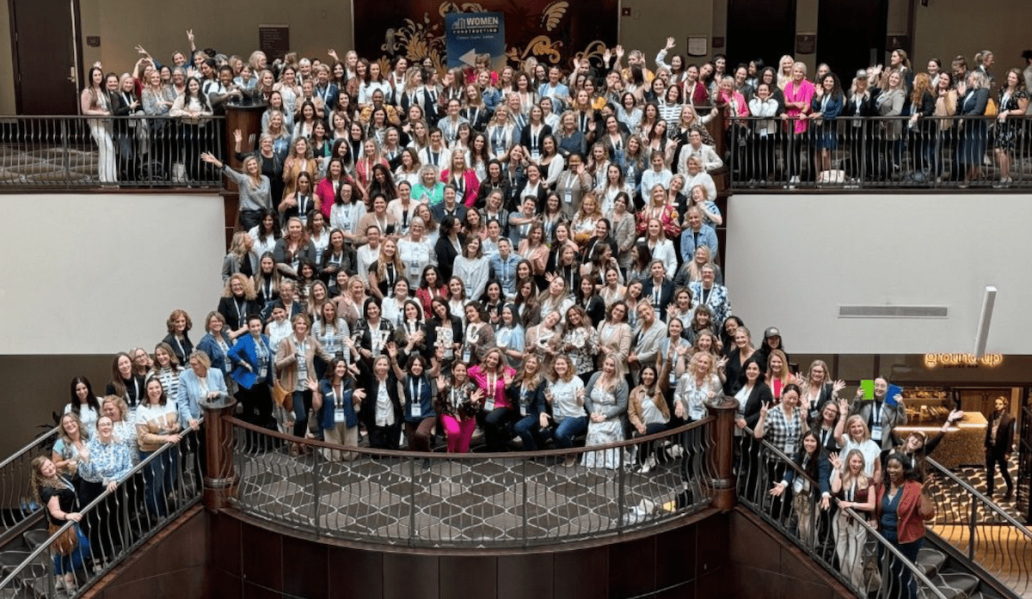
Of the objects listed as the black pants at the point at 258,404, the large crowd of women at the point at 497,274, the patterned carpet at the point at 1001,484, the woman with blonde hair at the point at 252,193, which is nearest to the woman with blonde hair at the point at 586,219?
the large crowd of women at the point at 497,274

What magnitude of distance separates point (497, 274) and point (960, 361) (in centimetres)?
865

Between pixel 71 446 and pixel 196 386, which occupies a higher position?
pixel 196 386

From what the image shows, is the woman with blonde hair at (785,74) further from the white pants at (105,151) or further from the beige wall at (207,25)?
the beige wall at (207,25)

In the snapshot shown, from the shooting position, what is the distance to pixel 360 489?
12422 mm

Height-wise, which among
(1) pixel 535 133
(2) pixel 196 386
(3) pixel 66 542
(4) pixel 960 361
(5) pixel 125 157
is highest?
(1) pixel 535 133

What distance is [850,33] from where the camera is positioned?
76.9 feet

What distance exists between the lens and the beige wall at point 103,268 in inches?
709

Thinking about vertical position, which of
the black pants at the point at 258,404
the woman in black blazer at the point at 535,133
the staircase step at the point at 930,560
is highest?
the woman in black blazer at the point at 535,133

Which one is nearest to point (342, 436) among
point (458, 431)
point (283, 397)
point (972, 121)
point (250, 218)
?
point (283, 397)

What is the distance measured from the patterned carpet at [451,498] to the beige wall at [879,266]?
5.59 m

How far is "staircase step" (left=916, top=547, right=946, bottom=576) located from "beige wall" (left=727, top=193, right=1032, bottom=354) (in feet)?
19.5

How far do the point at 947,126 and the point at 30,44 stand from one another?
13.8 metres

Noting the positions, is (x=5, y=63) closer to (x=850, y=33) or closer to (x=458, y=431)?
(x=850, y=33)

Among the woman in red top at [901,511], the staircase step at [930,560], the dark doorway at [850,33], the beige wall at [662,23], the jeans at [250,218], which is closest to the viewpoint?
the woman in red top at [901,511]
